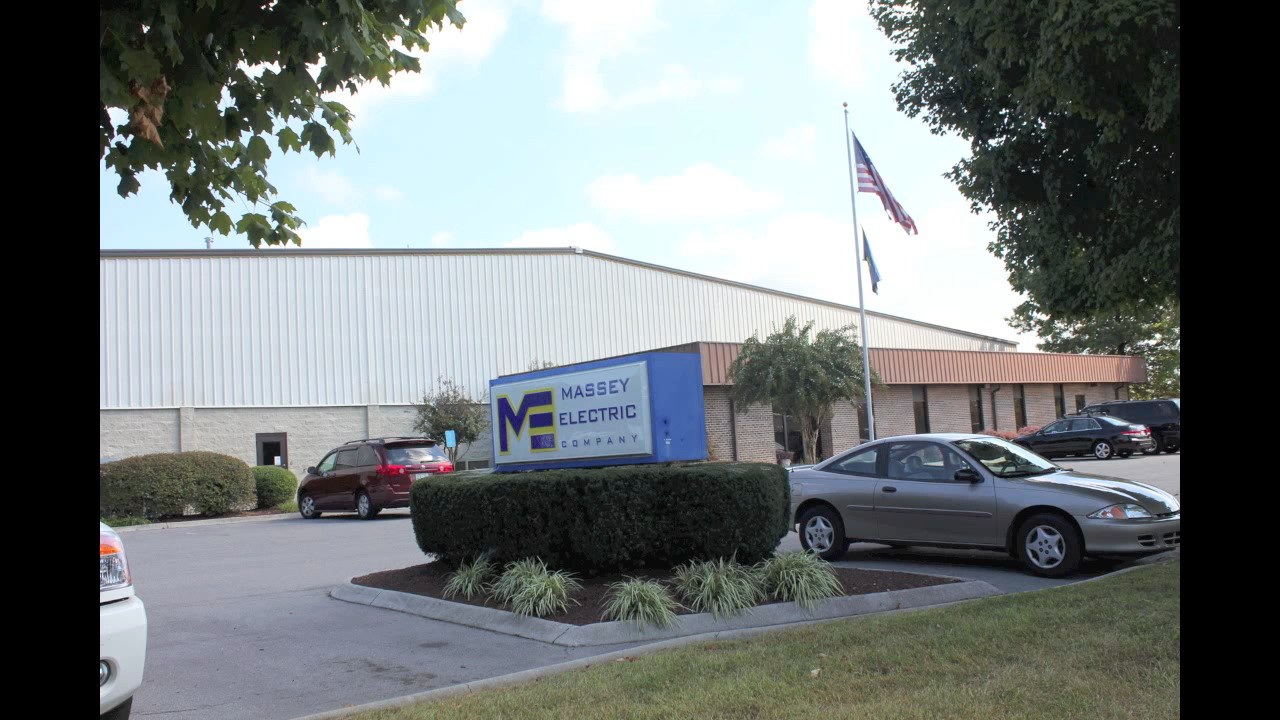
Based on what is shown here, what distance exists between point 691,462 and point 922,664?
4.55m

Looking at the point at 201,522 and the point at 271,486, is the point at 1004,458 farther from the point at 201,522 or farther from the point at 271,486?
the point at 271,486

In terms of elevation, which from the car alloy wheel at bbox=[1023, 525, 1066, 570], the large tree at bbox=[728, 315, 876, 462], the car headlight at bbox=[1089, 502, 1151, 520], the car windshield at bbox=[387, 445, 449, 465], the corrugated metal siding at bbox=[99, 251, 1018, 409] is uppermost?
the corrugated metal siding at bbox=[99, 251, 1018, 409]

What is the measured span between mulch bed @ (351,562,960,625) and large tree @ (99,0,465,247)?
412 centimetres

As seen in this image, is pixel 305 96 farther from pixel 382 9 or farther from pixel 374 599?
pixel 374 599

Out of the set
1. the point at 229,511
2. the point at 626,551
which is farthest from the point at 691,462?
the point at 229,511

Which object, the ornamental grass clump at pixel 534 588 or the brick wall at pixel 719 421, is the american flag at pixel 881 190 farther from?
the ornamental grass clump at pixel 534 588

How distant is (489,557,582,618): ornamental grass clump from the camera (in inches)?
313

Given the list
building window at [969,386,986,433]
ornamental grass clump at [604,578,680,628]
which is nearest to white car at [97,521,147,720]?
ornamental grass clump at [604,578,680,628]

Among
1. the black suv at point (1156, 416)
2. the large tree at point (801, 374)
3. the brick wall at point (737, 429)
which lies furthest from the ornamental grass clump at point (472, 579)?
the black suv at point (1156, 416)

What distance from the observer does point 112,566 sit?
4844mm

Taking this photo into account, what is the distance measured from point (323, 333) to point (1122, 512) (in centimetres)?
2848

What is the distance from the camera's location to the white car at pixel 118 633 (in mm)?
4523

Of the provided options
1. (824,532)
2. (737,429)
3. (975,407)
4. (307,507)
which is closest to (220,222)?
(824,532)

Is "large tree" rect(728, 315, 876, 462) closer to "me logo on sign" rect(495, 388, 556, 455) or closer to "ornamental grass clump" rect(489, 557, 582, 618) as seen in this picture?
"me logo on sign" rect(495, 388, 556, 455)
